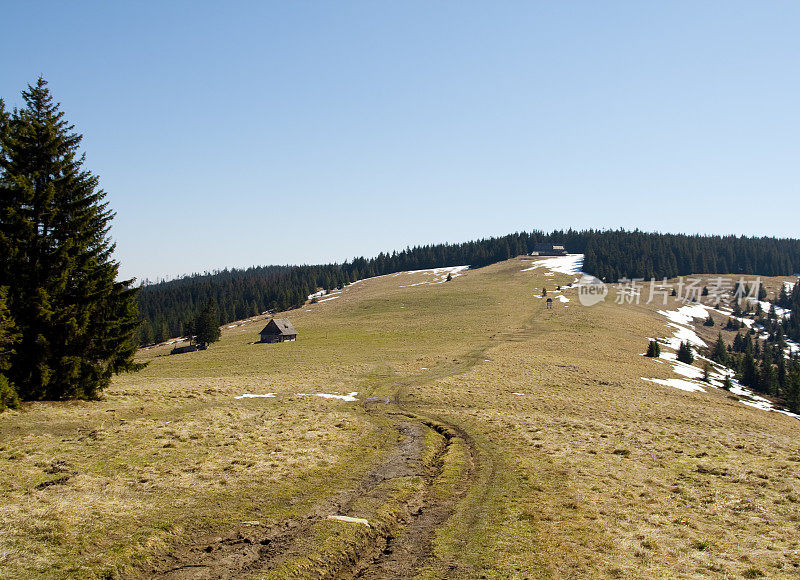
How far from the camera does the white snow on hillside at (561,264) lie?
161m

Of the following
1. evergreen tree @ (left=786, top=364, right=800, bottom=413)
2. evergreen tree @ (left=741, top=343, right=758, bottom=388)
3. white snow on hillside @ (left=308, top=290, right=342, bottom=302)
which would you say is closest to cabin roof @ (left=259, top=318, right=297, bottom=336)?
white snow on hillside @ (left=308, top=290, right=342, bottom=302)

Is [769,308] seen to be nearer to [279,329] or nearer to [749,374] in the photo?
[749,374]

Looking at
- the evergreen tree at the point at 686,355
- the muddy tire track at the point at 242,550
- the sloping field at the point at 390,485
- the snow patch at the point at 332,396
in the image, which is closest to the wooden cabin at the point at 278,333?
the sloping field at the point at 390,485

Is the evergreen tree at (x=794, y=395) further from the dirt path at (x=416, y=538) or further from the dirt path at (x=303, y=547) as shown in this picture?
the dirt path at (x=303, y=547)

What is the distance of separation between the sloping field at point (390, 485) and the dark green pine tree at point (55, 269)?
217cm

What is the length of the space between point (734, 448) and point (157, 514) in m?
26.1

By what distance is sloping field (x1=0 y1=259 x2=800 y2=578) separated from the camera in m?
10.3

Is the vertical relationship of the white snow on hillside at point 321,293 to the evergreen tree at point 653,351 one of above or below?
above

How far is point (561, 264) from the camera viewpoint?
17400cm

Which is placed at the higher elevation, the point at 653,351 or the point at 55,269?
the point at 55,269

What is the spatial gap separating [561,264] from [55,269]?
17075cm

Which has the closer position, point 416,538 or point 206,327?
point 416,538

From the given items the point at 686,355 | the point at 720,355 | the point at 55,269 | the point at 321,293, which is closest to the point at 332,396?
the point at 55,269

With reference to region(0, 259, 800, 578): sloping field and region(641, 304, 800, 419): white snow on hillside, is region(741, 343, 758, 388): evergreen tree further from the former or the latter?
region(0, 259, 800, 578): sloping field
